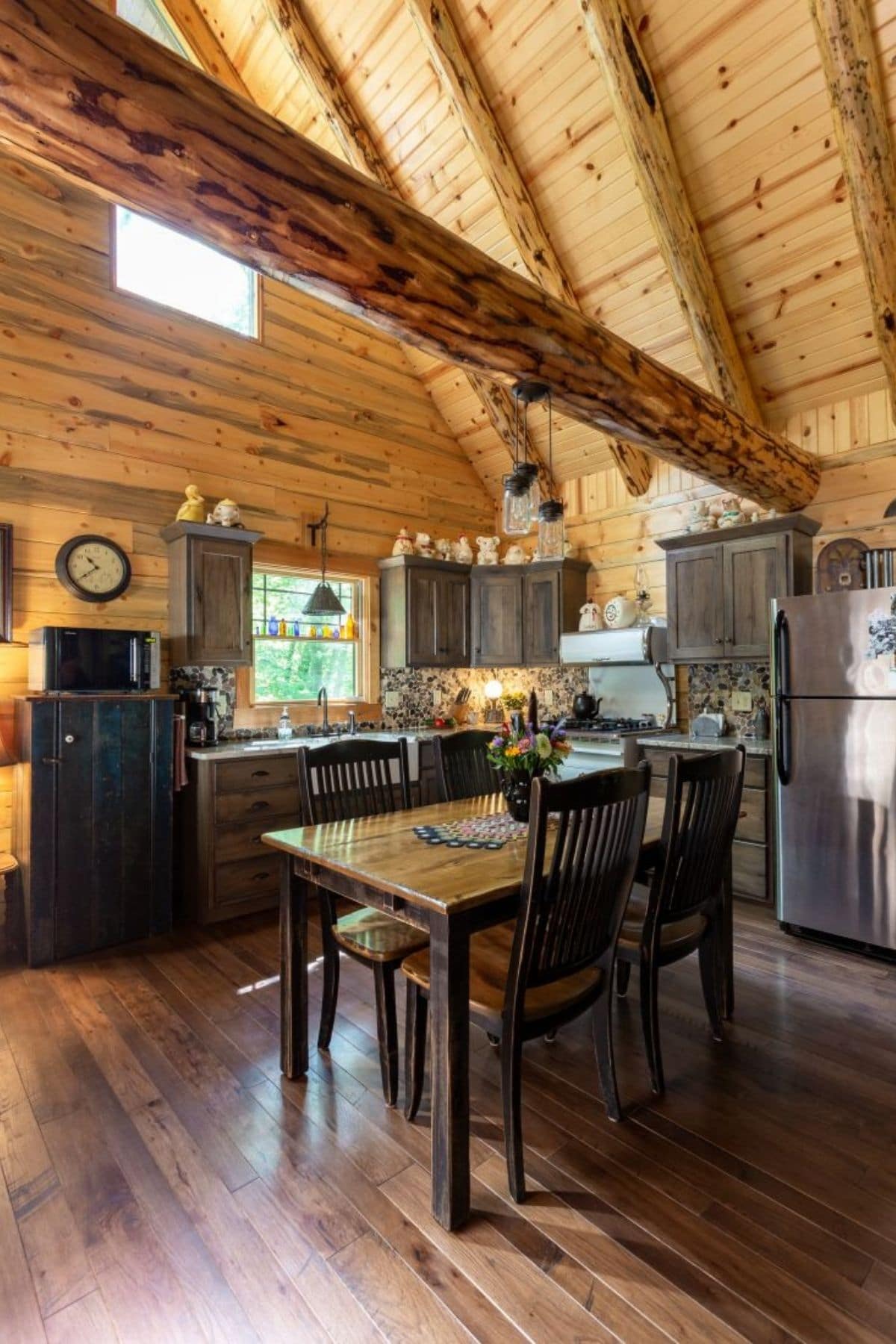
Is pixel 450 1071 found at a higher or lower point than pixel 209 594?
lower

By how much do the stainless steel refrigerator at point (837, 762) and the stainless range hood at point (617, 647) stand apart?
1.16 metres

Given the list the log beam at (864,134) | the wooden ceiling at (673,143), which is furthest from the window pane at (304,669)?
the log beam at (864,134)

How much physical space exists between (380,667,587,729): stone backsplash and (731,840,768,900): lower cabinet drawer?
197 cm

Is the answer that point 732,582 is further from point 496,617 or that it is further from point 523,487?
point 523,487

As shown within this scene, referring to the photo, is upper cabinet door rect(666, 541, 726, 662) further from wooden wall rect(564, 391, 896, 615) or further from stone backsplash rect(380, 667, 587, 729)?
stone backsplash rect(380, 667, 587, 729)

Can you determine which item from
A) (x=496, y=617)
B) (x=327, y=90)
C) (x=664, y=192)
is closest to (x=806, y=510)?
(x=664, y=192)

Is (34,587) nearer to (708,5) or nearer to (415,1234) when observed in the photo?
(415,1234)

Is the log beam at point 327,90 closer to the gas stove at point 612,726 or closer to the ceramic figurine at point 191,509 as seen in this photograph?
the ceramic figurine at point 191,509

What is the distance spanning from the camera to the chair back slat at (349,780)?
259 centimetres

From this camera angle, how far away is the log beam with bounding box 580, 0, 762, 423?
125 inches

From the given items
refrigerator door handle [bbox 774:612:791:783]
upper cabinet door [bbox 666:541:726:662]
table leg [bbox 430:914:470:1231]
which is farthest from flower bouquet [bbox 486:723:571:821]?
upper cabinet door [bbox 666:541:726:662]

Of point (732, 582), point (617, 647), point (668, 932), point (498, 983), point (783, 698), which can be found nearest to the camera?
point (498, 983)

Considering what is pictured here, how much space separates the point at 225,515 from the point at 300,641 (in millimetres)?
1098

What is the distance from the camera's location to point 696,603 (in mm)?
4555
